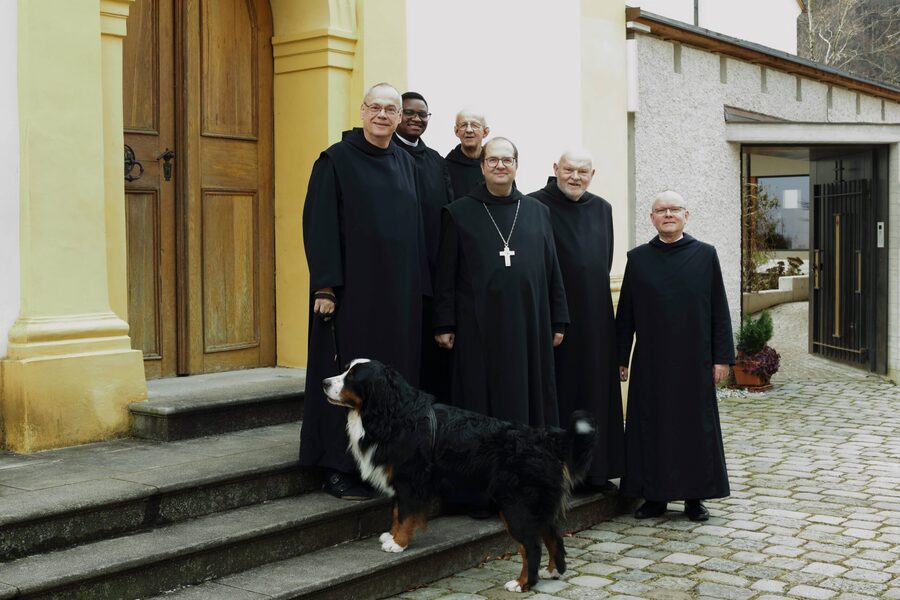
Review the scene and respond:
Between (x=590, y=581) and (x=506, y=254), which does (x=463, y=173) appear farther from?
(x=590, y=581)

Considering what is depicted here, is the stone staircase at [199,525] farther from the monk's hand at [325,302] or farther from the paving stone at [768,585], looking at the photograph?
the paving stone at [768,585]

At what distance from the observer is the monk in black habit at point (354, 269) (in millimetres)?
5477

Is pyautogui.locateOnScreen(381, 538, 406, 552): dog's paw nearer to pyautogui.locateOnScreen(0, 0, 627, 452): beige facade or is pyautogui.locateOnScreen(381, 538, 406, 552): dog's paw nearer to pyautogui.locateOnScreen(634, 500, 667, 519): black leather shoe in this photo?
pyautogui.locateOnScreen(0, 0, 627, 452): beige facade

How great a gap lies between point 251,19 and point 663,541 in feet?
13.7

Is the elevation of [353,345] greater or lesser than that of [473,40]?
lesser

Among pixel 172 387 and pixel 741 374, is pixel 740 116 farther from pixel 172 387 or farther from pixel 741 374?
pixel 172 387

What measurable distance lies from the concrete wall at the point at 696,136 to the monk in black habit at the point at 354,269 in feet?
18.3

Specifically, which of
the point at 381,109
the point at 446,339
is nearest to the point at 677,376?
the point at 446,339

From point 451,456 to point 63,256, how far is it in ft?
7.43

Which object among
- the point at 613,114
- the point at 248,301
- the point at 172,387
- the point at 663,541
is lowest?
the point at 663,541

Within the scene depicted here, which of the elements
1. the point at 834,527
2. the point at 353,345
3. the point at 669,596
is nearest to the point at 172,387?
the point at 353,345

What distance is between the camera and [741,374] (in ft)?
38.6

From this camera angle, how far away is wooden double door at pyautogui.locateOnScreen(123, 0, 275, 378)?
6789 millimetres

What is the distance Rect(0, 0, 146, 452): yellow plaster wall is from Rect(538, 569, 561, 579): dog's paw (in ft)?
7.55
